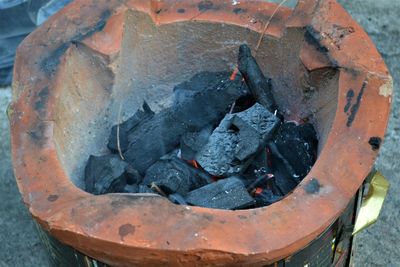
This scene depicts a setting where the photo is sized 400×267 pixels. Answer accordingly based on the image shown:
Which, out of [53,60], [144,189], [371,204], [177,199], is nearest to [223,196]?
[177,199]

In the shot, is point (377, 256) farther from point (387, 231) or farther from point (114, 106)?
point (114, 106)

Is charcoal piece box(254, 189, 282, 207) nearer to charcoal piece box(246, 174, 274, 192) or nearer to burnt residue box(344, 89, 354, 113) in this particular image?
charcoal piece box(246, 174, 274, 192)

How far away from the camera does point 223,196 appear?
82.3 inches

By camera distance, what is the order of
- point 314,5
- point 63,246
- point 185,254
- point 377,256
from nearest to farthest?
point 185,254 → point 63,246 → point 314,5 → point 377,256

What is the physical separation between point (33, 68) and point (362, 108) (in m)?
1.25

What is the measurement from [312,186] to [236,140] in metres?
0.59

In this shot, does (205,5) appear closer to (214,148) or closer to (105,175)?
(214,148)

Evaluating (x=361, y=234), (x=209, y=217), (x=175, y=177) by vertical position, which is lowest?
(x=361, y=234)

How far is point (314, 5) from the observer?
2400 millimetres

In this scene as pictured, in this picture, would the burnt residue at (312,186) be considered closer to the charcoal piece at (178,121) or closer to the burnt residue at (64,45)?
the charcoal piece at (178,121)

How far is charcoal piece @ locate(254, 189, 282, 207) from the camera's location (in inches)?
86.2

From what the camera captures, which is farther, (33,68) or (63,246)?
(33,68)

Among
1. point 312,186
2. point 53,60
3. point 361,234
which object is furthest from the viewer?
point 361,234

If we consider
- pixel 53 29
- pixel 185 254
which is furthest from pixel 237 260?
pixel 53 29
